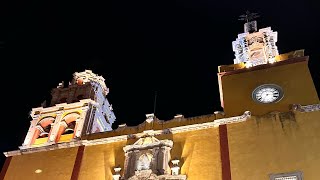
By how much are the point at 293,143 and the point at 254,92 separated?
473 centimetres

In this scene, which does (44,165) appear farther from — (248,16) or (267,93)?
(248,16)

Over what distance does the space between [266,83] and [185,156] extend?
262 inches

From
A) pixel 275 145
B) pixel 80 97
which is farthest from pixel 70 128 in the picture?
pixel 275 145

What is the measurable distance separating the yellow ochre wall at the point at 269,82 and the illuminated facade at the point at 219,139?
6 cm

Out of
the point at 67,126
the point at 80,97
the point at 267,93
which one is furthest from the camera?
the point at 80,97

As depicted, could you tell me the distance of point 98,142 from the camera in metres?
27.1

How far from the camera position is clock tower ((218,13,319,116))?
2541 cm

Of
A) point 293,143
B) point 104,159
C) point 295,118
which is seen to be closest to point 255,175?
point 293,143

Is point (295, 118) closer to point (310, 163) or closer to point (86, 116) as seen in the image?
point (310, 163)

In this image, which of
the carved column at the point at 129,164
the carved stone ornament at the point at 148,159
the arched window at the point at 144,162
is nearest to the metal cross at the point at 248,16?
the carved stone ornament at the point at 148,159

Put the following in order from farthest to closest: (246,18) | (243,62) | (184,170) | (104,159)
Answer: (246,18) < (243,62) < (104,159) < (184,170)

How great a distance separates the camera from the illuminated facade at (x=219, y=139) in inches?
897

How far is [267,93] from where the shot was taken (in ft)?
86.8

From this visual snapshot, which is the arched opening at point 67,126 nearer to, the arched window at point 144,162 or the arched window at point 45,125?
the arched window at point 45,125
